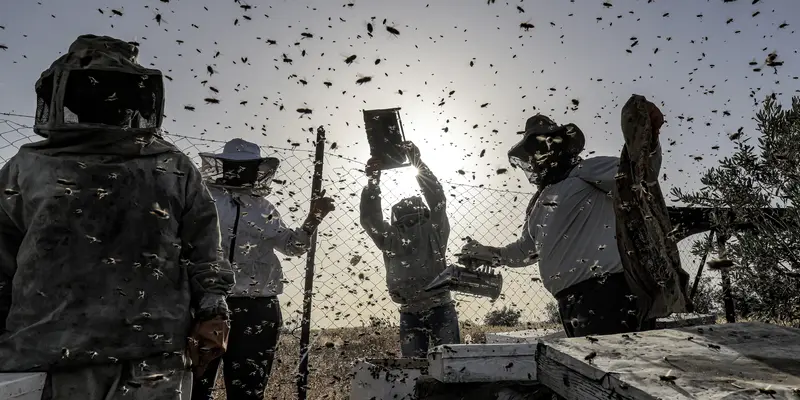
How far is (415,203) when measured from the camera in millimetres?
5602

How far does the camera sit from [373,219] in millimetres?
5566

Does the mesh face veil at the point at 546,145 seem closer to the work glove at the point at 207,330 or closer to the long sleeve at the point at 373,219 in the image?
the long sleeve at the point at 373,219

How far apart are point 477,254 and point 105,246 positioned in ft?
9.84

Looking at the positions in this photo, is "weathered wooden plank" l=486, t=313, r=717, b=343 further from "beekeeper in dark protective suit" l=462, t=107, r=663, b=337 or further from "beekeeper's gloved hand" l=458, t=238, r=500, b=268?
"beekeeper's gloved hand" l=458, t=238, r=500, b=268

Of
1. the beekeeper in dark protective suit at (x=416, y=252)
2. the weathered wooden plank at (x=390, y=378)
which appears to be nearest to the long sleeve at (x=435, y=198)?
the beekeeper in dark protective suit at (x=416, y=252)

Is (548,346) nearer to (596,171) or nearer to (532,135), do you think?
(596,171)

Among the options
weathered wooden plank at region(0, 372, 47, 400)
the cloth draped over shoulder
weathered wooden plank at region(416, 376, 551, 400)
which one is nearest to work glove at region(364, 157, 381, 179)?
the cloth draped over shoulder

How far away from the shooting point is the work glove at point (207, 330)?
220cm

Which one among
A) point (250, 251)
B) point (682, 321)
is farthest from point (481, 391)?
point (682, 321)

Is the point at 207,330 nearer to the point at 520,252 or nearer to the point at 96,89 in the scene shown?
the point at 96,89

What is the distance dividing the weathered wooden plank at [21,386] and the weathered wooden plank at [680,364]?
6.09ft

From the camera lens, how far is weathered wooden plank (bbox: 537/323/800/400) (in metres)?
1.35

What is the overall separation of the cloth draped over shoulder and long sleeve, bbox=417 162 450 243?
8.34 feet

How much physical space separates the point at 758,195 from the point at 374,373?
4719mm
